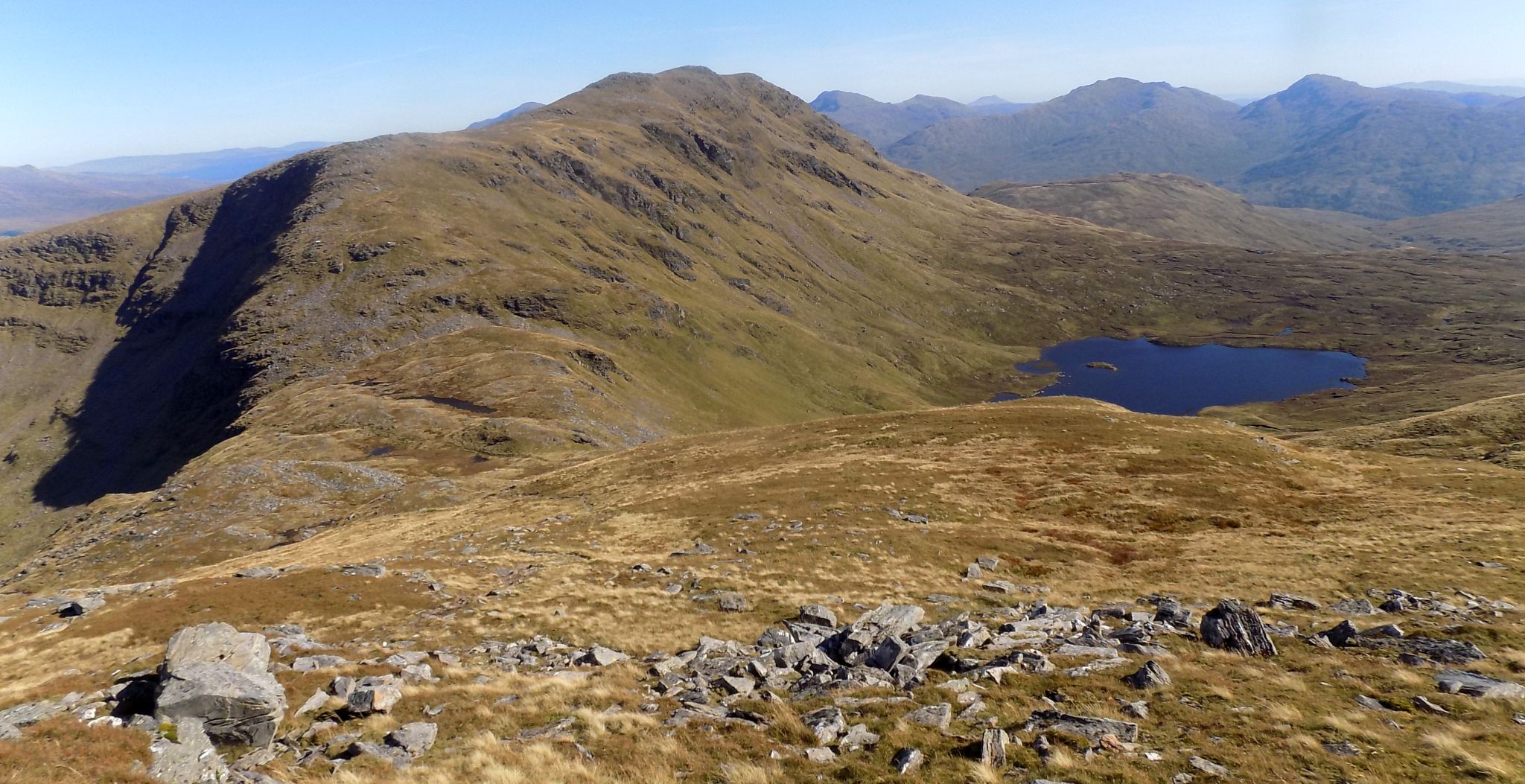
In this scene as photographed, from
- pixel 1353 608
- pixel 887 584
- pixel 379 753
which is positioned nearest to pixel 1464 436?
pixel 1353 608

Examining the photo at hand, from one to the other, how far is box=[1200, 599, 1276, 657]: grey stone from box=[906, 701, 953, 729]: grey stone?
12.2m

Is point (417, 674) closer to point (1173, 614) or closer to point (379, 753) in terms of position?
point (379, 753)

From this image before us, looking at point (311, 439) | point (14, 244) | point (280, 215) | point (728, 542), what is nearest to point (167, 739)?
point (728, 542)

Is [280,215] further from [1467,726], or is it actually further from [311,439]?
[1467,726]

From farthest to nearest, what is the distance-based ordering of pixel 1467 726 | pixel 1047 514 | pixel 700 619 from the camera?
1. pixel 1047 514
2. pixel 700 619
3. pixel 1467 726

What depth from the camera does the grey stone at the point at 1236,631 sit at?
2191cm

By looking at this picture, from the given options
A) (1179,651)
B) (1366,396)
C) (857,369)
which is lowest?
(1366,396)

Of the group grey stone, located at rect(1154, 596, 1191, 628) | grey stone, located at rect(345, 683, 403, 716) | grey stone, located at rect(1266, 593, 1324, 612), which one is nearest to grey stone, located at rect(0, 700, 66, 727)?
grey stone, located at rect(345, 683, 403, 716)

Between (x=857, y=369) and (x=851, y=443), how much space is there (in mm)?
132537

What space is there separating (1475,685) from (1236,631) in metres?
5.75

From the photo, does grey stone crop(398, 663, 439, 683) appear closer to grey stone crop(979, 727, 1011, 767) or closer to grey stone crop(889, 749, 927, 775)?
grey stone crop(889, 749, 927, 775)

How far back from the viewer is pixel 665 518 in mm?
49656

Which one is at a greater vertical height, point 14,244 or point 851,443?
point 14,244

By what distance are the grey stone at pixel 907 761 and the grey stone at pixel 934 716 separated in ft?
5.78
